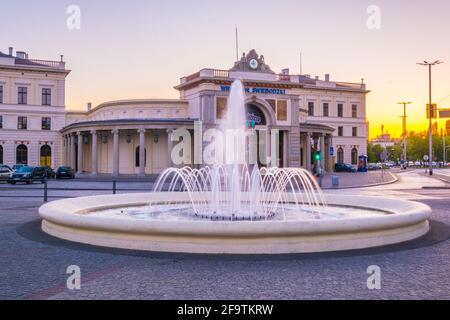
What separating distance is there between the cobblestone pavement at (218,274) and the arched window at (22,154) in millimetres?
56065

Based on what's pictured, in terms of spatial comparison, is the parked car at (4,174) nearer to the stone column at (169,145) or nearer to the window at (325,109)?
the stone column at (169,145)

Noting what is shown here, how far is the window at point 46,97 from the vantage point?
208 feet

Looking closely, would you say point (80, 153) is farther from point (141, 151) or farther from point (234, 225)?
point (234, 225)

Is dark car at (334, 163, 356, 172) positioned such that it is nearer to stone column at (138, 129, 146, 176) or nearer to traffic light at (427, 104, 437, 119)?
traffic light at (427, 104, 437, 119)

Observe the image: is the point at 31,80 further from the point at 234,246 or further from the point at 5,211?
the point at 234,246

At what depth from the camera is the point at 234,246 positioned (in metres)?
8.13

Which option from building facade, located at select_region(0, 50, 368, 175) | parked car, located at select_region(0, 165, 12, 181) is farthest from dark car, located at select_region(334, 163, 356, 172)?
parked car, located at select_region(0, 165, 12, 181)

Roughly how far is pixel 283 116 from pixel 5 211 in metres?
42.9

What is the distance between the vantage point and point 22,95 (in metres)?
62.2

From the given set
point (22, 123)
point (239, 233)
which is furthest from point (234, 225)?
point (22, 123)

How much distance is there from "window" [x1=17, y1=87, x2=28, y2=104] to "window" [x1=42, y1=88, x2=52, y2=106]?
2.23 metres

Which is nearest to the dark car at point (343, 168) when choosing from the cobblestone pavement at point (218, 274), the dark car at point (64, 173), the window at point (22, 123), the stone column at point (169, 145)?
the stone column at point (169, 145)

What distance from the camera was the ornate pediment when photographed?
54031 millimetres
